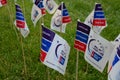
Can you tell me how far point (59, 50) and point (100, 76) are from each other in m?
2.12

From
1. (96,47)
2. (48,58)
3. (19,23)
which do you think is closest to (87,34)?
(96,47)

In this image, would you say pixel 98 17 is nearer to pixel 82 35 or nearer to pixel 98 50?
pixel 82 35

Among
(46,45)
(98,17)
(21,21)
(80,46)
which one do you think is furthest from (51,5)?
(46,45)

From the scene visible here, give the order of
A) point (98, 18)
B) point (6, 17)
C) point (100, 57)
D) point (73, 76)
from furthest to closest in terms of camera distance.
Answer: point (6, 17) → point (73, 76) → point (98, 18) → point (100, 57)

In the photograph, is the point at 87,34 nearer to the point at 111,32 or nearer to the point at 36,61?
the point at 36,61

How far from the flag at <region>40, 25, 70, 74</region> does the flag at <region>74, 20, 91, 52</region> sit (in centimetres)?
24

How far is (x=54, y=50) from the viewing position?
4801 millimetres

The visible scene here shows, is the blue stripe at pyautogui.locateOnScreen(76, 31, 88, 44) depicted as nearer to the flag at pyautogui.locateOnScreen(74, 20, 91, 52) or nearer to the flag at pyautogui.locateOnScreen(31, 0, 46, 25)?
the flag at pyautogui.locateOnScreen(74, 20, 91, 52)

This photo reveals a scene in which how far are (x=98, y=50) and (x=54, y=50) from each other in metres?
0.62

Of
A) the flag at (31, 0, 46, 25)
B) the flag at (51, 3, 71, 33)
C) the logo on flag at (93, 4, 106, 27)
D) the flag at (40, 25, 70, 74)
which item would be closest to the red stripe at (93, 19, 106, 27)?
the logo on flag at (93, 4, 106, 27)

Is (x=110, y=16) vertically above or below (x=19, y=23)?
below

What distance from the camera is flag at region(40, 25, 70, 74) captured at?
15.5 ft

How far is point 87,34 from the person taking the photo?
15.8ft

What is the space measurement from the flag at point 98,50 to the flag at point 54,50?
1.12 feet
